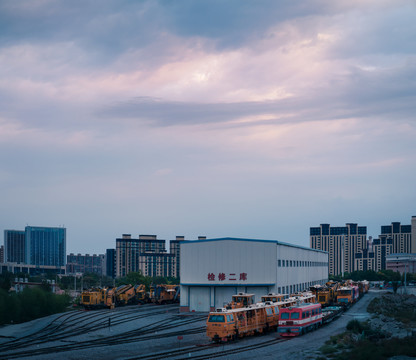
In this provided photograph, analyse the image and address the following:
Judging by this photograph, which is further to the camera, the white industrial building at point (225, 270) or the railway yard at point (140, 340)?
the white industrial building at point (225, 270)

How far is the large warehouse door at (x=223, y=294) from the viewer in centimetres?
6138

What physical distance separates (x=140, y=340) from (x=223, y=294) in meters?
21.6

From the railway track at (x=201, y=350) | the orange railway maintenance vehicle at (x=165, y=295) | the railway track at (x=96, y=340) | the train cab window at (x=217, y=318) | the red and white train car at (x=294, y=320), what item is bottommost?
the orange railway maintenance vehicle at (x=165, y=295)

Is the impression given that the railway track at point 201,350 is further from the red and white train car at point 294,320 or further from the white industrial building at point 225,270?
the white industrial building at point 225,270

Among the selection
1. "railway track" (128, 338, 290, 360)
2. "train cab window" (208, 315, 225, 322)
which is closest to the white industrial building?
"railway track" (128, 338, 290, 360)

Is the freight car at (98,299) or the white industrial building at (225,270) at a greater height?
the white industrial building at (225,270)

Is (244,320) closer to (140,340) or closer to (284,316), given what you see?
(284,316)

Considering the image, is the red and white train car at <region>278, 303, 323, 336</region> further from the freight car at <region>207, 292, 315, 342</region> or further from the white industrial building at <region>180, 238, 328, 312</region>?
the white industrial building at <region>180, 238, 328, 312</region>

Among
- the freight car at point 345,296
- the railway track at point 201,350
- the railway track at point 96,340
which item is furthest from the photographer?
the freight car at point 345,296

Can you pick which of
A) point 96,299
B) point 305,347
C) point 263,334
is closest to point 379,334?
point 305,347

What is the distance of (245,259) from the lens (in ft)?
202

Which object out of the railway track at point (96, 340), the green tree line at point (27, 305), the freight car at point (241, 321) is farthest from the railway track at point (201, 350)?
the green tree line at point (27, 305)

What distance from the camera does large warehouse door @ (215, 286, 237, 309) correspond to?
61.4 meters

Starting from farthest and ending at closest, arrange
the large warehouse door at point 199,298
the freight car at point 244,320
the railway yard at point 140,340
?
the large warehouse door at point 199,298
the freight car at point 244,320
the railway yard at point 140,340
